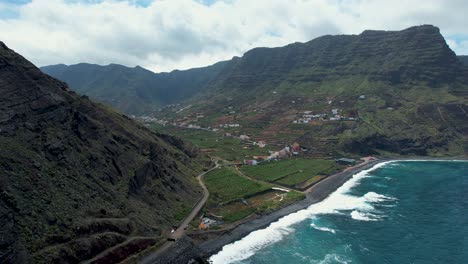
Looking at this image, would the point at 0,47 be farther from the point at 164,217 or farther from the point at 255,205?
the point at 255,205

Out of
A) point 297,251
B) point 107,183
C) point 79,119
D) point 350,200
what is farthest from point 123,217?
point 350,200

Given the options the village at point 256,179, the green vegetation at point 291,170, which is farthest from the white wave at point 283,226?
the green vegetation at point 291,170

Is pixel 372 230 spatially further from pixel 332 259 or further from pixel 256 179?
pixel 256 179

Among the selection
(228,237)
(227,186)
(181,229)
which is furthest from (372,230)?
(181,229)

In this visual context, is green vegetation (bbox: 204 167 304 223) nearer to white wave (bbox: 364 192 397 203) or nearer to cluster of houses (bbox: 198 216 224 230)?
cluster of houses (bbox: 198 216 224 230)

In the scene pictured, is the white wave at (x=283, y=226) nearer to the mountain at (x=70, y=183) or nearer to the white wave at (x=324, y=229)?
the white wave at (x=324, y=229)
